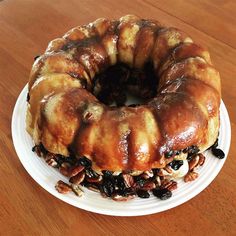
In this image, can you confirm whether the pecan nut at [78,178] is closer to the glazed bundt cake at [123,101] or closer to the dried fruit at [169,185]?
the glazed bundt cake at [123,101]

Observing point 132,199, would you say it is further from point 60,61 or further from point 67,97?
point 60,61

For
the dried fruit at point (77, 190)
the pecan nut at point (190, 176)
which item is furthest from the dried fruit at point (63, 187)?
the pecan nut at point (190, 176)

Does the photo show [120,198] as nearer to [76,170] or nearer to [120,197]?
[120,197]

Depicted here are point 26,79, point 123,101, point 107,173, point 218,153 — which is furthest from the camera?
point 26,79

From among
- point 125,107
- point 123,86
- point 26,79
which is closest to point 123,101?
point 123,86

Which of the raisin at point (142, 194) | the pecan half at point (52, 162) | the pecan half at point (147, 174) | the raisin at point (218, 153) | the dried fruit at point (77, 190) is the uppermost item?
the pecan half at point (147, 174)

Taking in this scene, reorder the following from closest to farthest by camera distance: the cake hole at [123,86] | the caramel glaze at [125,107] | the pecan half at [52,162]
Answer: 1. the caramel glaze at [125,107]
2. the pecan half at [52,162]
3. the cake hole at [123,86]

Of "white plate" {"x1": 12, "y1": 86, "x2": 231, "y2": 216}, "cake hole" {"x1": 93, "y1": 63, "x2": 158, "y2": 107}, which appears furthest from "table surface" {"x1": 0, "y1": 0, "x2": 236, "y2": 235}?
"cake hole" {"x1": 93, "y1": 63, "x2": 158, "y2": 107}

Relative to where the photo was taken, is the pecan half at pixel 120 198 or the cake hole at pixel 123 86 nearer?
the pecan half at pixel 120 198
